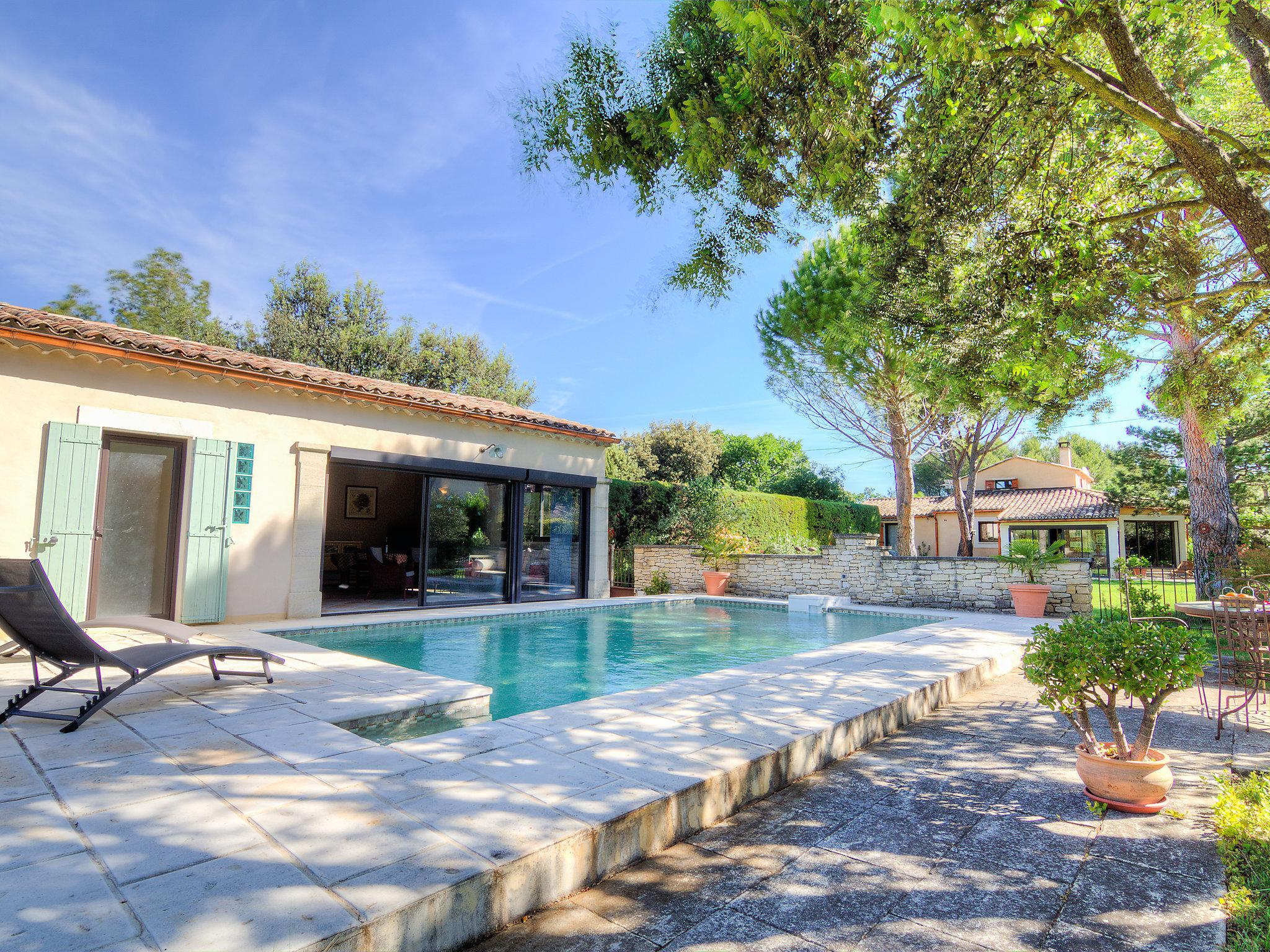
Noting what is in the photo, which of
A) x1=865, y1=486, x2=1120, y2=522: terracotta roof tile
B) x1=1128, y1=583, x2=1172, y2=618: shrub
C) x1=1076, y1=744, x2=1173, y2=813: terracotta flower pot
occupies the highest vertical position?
x1=865, y1=486, x2=1120, y2=522: terracotta roof tile

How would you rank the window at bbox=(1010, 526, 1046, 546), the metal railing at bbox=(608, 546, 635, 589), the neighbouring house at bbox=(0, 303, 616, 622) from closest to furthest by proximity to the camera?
the neighbouring house at bbox=(0, 303, 616, 622), the metal railing at bbox=(608, 546, 635, 589), the window at bbox=(1010, 526, 1046, 546)

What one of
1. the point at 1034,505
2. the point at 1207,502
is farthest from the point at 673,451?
→ the point at 1207,502

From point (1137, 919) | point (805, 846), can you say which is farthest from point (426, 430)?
point (1137, 919)

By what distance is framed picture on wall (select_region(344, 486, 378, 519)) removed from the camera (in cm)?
1434

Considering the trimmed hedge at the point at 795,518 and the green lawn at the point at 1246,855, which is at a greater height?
the trimmed hedge at the point at 795,518

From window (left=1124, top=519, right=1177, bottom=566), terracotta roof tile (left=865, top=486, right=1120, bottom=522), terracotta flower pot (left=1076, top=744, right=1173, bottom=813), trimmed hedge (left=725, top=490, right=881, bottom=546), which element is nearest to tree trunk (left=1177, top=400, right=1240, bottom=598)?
trimmed hedge (left=725, top=490, right=881, bottom=546)

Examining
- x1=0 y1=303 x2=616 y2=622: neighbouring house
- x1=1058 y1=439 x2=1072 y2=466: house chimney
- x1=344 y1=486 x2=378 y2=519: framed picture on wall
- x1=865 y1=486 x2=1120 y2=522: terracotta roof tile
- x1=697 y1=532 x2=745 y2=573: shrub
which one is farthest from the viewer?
x1=1058 y1=439 x2=1072 y2=466: house chimney

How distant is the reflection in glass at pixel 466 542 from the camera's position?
11461mm

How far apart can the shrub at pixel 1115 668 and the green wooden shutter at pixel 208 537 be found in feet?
29.2

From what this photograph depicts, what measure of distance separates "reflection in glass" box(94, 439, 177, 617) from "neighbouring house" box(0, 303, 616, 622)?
18 mm

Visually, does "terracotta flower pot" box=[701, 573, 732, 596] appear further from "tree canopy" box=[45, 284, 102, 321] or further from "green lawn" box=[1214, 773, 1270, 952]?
"tree canopy" box=[45, 284, 102, 321]

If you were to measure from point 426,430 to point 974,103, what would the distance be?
8.71 meters

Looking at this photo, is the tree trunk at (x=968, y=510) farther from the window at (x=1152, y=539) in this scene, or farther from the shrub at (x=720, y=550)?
the window at (x=1152, y=539)

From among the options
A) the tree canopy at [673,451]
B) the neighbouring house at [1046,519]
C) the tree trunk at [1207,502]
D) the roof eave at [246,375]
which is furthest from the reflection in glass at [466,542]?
the neighbouring house at [1046,519]
